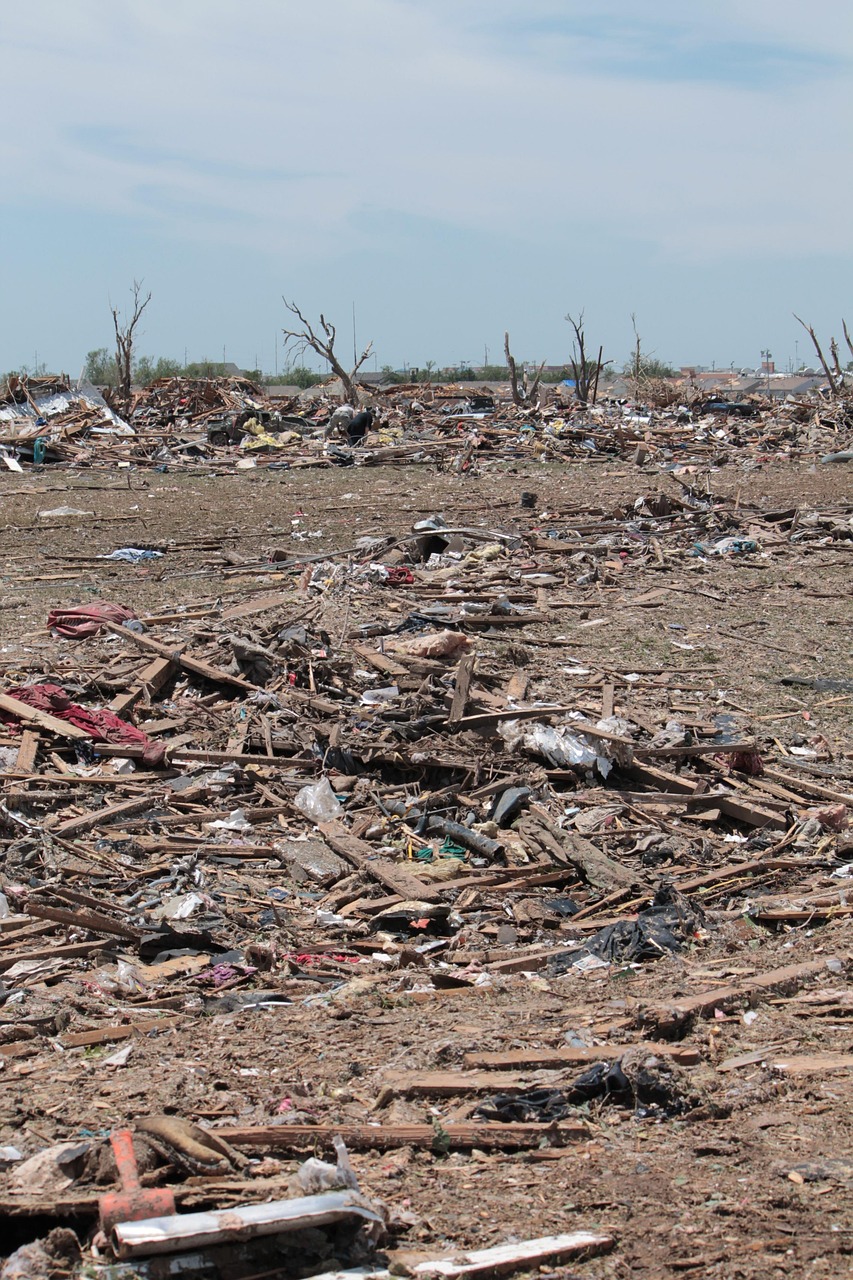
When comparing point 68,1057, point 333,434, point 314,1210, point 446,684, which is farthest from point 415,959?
point 333,434

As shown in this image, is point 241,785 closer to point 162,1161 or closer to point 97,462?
point 162,1161

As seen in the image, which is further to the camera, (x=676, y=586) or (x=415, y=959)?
(x=676, y=586)

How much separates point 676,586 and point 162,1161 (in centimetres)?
1001

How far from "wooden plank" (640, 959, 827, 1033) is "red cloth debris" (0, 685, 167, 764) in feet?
12.2

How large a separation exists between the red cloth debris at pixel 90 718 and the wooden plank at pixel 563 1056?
3695mm

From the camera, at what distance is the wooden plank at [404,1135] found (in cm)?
288

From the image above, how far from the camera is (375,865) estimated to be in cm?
558

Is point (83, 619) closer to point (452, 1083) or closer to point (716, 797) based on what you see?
point (716, 797)

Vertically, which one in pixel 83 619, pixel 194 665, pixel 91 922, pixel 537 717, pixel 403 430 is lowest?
pixel 91 922

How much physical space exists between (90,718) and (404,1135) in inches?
184

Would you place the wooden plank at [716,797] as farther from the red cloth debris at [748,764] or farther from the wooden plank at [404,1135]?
the wooden plank at [404,1135]

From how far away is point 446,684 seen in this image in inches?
307

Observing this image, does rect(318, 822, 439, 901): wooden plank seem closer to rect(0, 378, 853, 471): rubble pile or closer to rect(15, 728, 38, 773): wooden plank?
rect(15, 728, 38, 773): wooden plank

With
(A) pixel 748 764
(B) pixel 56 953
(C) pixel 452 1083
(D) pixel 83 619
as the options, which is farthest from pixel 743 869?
(D) pixel 83 619
